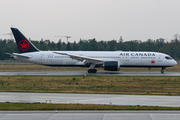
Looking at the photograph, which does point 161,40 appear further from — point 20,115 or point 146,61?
point 20,115

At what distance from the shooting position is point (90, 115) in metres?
12.1

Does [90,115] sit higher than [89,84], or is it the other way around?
[90,115]

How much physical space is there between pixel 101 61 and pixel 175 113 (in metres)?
23.5

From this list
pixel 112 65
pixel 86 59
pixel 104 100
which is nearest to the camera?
pixel 104 100

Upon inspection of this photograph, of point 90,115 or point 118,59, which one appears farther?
point 118,59

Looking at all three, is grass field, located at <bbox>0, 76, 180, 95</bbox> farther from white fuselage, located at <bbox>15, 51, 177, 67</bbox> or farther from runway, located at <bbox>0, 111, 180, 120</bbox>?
runway, located at <bbox>0, 111, 180, 120</bbox>

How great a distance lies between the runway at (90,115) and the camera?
11.5 meters

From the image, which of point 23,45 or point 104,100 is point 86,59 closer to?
point 23,45

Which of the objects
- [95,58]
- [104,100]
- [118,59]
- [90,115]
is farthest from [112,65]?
[90,115]

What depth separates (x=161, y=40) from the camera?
120 metres

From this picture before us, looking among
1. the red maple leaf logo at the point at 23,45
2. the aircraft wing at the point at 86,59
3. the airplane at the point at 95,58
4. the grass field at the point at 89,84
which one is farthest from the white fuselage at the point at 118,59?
the grass field at the point at 89,84

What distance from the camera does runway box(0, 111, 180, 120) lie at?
1151cm

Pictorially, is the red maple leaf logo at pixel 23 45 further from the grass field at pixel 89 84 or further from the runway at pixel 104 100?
the runway at pixel 104 100

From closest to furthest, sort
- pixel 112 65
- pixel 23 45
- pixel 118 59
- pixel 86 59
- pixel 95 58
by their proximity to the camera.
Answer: pixel 112 65, pixel 86 59, pixel 118 59, pixel 95 58, pixel 23 45
